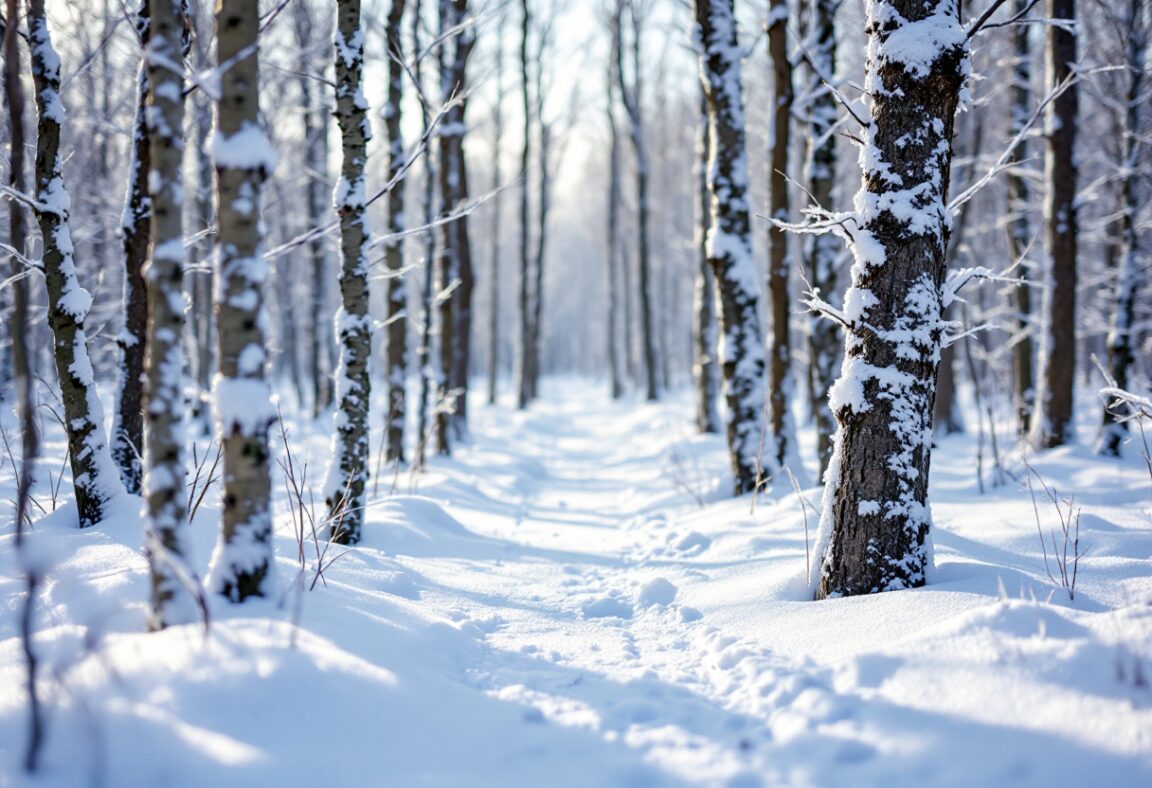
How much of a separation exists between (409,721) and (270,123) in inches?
554

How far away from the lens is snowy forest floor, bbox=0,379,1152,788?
2.10m

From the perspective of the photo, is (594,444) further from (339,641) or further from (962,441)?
(339,641)

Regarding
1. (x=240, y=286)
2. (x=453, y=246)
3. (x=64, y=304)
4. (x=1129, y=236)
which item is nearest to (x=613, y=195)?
(x=453, y=246)

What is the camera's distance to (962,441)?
10.5m

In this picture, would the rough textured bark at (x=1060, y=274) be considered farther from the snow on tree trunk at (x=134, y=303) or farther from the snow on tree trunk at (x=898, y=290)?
the snow on tree trunk at (x=134, y=303)

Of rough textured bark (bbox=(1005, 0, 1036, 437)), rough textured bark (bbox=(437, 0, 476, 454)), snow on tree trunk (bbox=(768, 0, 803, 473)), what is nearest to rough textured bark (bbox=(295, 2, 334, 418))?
rough textured bark (bbox=(437, 0, 476, 454))

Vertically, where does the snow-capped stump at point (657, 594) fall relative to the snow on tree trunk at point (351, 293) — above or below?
below

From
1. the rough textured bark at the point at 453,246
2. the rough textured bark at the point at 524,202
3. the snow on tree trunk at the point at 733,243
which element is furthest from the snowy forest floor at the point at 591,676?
the rough textured bark at the point at 524,202

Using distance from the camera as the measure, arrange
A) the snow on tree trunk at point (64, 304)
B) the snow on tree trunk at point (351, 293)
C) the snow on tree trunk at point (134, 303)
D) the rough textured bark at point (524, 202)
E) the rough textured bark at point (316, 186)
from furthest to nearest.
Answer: the rough textured bark at point (524, 202) < the rough textured bark at point (316, 186) < the snow on tree trunk at point (351, 293) < the snow on tree trunk at point (134, 303) < the snow on tree trunk at point (64, 304)

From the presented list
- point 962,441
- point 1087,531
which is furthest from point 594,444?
point 1087,531

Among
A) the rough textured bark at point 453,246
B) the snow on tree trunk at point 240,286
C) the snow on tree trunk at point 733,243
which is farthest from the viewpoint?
the rough textured bark at point 453,246

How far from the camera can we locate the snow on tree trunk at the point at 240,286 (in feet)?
8.45

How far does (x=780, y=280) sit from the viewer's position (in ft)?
23.2

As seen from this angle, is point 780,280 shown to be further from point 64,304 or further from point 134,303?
point 64,304
